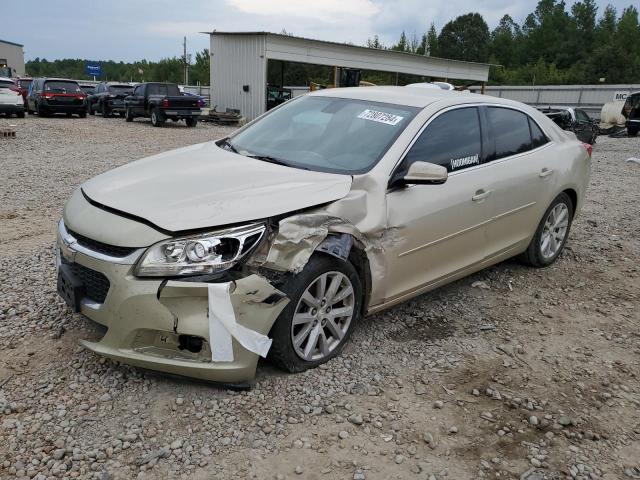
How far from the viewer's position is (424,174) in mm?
3512

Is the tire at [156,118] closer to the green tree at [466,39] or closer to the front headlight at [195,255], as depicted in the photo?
the front headlight at [195,255]

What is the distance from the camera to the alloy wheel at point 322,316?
127 inches

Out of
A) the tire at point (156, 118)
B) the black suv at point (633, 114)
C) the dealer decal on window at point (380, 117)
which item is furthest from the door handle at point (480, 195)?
the black suv at point (633, 114)

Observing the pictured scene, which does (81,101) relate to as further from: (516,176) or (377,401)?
(377,401)

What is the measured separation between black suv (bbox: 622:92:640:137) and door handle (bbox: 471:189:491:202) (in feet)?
73.8

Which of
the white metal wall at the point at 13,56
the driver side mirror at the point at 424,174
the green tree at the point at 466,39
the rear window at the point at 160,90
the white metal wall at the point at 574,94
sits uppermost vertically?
the green tree at the point at 466,39

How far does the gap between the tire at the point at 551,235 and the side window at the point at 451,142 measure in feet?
4.35

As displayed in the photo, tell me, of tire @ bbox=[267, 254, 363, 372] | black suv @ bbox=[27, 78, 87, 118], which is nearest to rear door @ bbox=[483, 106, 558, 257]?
tire @ bbox=[267, 254, 363, 372]

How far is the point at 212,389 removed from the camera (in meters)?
3.13

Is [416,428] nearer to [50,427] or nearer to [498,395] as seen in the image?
[498,395]

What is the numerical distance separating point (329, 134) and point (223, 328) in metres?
1.77

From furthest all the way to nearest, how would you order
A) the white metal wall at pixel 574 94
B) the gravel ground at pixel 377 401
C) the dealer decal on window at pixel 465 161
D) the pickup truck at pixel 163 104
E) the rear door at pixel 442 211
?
the white metal wall at pixel 574 94 < the pickup truck at pixel 163 104 < the dealer decal on window at pixel 465 161 < the rear door at pixel 442 211 < the gravel ground at pixel 377 401

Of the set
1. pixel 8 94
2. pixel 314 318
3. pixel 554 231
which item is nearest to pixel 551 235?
pixel 554 231

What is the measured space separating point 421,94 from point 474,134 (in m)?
0.52
